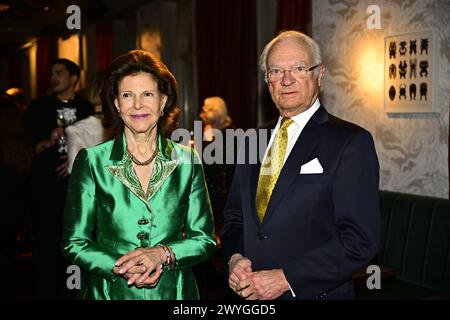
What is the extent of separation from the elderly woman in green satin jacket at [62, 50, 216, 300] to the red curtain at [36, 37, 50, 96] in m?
12.4

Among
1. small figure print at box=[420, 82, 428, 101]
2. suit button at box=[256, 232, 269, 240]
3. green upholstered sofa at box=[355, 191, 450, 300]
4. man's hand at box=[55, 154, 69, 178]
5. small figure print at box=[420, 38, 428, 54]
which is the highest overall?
small figure print at box=[420, 38, 428, 54]

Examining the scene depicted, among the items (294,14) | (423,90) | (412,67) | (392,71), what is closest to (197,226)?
(423,90)

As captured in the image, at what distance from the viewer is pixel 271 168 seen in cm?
192

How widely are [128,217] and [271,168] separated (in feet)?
1.79

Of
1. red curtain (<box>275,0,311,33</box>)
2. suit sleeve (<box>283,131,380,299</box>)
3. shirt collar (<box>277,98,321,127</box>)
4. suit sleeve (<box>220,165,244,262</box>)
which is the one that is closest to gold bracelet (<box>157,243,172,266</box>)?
suit sleeve (<box>220,165,244,262</box>)

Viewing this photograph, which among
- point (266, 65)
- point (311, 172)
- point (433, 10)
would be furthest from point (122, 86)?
point (433, 10)

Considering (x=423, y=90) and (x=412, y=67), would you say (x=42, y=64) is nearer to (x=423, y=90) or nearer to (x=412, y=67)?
(x=412, y=67)

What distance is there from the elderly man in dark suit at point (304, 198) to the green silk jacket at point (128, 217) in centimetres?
19

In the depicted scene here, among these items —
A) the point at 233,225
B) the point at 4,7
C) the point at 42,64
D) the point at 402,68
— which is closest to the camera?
the point at 233,225

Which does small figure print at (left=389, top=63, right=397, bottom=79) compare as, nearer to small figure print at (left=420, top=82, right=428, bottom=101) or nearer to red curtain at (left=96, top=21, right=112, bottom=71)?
small figure print at (left=420, top=82, right=428, bottom=101)

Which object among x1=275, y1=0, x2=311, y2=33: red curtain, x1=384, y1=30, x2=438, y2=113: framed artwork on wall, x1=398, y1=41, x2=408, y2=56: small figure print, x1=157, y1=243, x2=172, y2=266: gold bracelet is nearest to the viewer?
x1=157, y1=243, x2=172, y2=266: gold bracelet

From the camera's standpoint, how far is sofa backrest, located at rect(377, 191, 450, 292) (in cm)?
338

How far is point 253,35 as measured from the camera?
21.7ft
